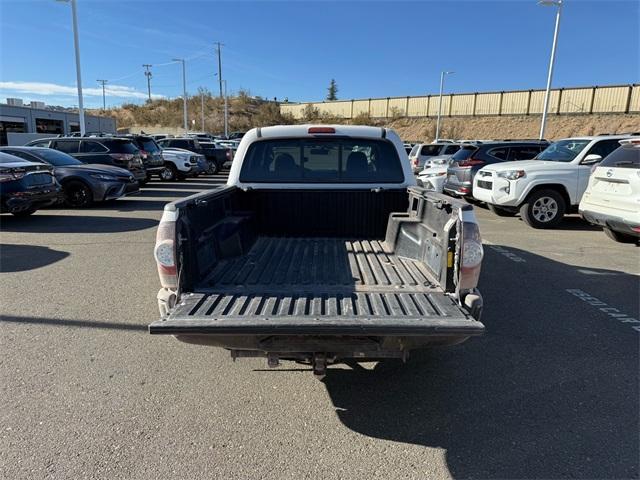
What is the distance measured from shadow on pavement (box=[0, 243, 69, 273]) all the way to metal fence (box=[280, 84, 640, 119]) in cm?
5463

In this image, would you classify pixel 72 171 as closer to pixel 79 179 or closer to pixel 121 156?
pixel 79 179

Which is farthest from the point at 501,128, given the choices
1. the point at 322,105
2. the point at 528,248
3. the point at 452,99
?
the point at 528,248

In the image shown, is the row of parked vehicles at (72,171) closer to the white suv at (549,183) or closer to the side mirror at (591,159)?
the white suv at (549,183)

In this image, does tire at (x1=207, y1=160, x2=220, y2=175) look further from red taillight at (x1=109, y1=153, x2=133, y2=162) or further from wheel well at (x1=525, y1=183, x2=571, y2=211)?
wheel well at (x1=525, y1=183, x2=571, y2=211)

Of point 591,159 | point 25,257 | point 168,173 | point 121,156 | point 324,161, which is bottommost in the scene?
point 25,257

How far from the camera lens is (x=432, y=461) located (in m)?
2.57

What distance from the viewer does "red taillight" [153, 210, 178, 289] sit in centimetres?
283

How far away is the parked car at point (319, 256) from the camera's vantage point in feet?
8.33

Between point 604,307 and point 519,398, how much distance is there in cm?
250

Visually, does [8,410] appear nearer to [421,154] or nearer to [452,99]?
[421,154]

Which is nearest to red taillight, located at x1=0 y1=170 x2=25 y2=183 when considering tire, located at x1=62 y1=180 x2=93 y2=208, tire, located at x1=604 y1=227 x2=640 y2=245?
tire, located at x1=62 y1=180 x2=93 y2=208

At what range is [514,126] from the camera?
53.6m

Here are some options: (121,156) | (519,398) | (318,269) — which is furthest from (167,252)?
(121,156)

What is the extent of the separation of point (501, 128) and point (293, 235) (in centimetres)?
5562
